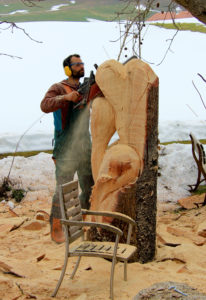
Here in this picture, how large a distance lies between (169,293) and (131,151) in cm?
189

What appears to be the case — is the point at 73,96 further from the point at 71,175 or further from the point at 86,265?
the point at 86,265

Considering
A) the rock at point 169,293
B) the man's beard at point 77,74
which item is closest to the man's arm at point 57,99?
the man's beard at point 77,74

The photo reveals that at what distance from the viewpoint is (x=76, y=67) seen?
16.0 ft

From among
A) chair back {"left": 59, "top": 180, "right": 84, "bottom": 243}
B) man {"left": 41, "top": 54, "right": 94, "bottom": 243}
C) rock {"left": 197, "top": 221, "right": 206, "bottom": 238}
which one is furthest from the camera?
rock {"left": 197, "top": 221, "right": 206, "bottom": 238}

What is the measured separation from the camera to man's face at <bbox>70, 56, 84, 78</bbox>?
4.85m

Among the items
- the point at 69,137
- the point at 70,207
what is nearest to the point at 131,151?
the point at 70,207

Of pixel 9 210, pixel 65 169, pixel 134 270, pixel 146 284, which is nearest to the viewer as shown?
pixel 146 284

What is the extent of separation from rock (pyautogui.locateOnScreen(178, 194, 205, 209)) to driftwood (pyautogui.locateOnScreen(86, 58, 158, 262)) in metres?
2.36

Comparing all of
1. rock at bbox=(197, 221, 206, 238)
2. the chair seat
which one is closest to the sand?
rock at bbox=(197, 221, 206, 238)

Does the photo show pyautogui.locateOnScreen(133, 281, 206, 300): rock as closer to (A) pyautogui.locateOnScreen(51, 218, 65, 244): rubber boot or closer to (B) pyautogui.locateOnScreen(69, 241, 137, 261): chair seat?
(B) pyautogui.locateOnScreen(69, 241, 137, 261): chair seat

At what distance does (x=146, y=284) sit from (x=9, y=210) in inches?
128

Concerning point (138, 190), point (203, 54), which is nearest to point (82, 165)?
point (138, 190)

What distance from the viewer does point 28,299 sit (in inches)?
126

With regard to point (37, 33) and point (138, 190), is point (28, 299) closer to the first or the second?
point (138, 190)
